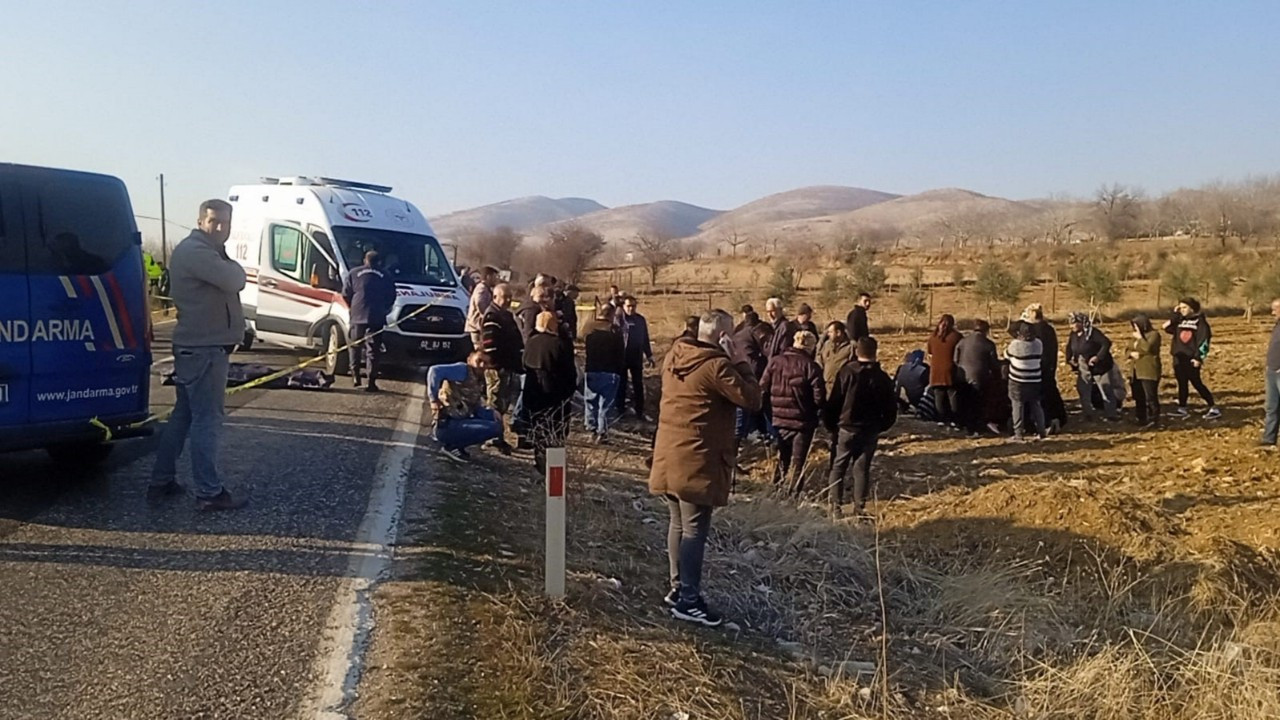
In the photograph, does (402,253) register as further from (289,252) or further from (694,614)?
(694,614)

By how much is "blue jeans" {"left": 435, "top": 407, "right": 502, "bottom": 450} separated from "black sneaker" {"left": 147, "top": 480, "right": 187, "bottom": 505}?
2.63 metres

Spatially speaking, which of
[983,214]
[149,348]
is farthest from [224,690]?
[983,214]

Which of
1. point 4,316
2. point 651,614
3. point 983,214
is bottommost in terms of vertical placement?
point 651,614

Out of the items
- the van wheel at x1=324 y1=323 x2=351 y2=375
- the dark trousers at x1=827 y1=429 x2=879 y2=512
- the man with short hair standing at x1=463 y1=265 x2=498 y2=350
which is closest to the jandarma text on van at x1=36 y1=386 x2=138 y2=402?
the man with short hair standing at x1=463 y1=265 x2=498 y2=350

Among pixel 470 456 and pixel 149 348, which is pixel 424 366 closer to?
pixel 470 456

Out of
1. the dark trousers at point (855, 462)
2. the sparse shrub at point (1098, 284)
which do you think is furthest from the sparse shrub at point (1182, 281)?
the dark trousers at point (855, 462)

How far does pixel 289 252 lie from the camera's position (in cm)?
1609

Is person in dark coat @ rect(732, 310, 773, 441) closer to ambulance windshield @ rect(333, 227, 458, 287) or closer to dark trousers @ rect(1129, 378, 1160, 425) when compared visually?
ambulance windshield @ rect(333, 227, 458, 287)

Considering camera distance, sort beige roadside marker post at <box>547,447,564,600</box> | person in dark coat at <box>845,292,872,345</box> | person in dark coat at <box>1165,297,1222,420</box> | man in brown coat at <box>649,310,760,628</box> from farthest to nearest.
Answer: person in dark coat at <box>845,292,872,345</box> → person in dark coat at <box>1165,297,1222,420</box> → man in brown coat at <box>649,310,760,628</box> → beige roadside marker post at <box>547,447,564,600</box>

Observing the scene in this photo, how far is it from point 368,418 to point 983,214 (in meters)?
182

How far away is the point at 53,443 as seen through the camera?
278 inches

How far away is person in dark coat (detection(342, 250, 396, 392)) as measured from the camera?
13742 millimetres

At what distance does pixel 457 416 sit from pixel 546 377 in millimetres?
884

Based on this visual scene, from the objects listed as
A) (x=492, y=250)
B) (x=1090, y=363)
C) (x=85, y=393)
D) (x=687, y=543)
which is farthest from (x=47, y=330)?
(x=492, y=250)
